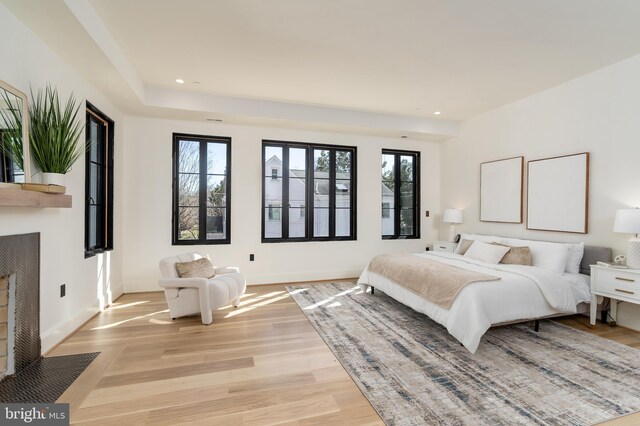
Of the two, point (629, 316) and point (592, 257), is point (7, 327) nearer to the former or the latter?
point (592, 257)

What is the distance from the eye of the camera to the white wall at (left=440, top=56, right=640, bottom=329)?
328 cm

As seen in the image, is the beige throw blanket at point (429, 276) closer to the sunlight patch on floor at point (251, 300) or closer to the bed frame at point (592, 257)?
the bed frame at point (592, 257)

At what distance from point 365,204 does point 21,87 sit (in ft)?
15.2

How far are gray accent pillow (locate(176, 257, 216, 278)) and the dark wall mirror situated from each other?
1.63 m

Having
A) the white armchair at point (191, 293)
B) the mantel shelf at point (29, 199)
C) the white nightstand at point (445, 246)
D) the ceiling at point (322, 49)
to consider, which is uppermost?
the ceiling at point (322, 49)

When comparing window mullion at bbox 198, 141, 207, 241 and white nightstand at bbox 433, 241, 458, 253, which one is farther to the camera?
white nightstand at bbox 433, 241, 458, 253

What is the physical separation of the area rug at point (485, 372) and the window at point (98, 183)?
2.82 meters

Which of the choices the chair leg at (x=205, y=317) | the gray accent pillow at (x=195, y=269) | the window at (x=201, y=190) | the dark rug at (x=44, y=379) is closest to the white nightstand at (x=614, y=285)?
the chair leg at (x=205, y=317)

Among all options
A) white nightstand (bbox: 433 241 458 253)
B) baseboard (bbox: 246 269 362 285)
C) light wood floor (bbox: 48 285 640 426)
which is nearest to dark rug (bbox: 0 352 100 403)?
light wood floor (bbox: 48 285 640 426)

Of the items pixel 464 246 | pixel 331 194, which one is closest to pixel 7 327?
pixel 331 194

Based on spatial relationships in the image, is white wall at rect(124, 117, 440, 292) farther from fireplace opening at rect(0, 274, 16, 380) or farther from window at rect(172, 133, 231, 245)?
fireplace opening at rect(0, 274, 16, 380)

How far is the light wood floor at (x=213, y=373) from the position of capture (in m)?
1.88

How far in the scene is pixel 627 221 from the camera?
3047mm

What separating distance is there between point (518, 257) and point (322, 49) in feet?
11.0
